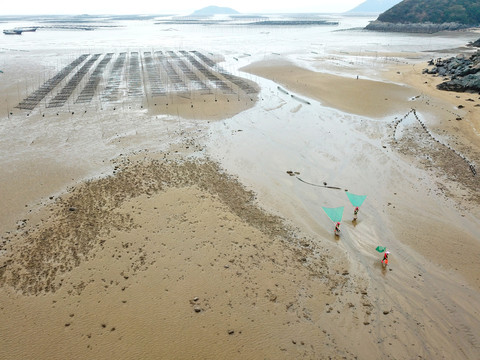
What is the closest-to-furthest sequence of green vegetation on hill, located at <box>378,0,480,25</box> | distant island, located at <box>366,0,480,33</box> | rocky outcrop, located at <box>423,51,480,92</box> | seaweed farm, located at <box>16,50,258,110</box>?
seaweed farm, located at <box>16,50,258,110</box>
rocky outcrop, located at <box>423,51,480,92</box>
distant island, located at <box>366,0,480,33</box>
green vegetation on hill, located at <box>378,0,480,25</box>

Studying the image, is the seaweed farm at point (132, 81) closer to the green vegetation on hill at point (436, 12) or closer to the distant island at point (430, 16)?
the distant island at point (430, 16)

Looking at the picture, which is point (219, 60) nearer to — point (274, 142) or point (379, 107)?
point (379, 107)

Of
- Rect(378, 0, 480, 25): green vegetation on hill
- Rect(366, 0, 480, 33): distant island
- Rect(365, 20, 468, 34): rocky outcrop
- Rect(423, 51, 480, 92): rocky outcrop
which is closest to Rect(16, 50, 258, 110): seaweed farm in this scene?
Rect(423, 51, 480, 92): rocky outcrop

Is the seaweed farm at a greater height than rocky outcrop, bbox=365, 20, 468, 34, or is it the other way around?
rocky outcrop, bbox=365, 20, 468, 34

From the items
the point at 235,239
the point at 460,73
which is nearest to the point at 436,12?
the point at 460,73

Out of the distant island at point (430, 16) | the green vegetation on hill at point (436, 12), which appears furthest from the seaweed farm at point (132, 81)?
the green vegetation on hill at point (436, 12)

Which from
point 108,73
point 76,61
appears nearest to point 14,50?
point 76,61

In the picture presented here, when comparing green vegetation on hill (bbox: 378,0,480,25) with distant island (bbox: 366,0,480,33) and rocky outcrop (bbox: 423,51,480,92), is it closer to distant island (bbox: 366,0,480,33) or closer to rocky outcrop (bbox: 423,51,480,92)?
Result: distant island (bbox: 366,0,480,33)
